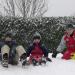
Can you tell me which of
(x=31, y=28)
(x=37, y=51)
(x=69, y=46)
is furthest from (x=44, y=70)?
(x=31, y=28)

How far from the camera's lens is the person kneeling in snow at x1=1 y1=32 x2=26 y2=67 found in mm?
6334

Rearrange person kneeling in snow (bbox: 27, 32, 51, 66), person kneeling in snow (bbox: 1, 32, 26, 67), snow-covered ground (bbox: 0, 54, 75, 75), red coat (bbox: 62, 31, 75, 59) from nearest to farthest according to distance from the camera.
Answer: snow-covered ground (bbox: 0, 54, 75, 75), person kneeling in snow (bbox: 1, 32, 26, 67), person kneeling in snow (bbox: 27, 32, 51, 66), red coat (bbox: 62, 31, 75, 59)

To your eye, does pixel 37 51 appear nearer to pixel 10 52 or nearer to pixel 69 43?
pixel 10 52

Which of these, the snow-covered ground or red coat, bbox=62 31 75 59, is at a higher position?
red coat, bbox=62 31 75 59

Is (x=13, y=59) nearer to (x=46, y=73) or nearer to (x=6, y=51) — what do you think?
(x=6, y=51)

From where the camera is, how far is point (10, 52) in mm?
6582

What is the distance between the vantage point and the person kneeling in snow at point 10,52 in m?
6.33

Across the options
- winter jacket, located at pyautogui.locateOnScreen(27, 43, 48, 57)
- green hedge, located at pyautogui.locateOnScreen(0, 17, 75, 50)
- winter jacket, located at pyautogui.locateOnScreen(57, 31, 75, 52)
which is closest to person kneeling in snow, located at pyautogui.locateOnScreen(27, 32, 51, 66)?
winter jacket, located at pyautogui.locateOnScreen(27, 43, 48, 57)

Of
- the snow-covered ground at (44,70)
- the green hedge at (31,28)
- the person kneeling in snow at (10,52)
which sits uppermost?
the green hedge at (31,28)

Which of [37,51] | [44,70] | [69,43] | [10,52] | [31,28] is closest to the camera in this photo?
[44,70]

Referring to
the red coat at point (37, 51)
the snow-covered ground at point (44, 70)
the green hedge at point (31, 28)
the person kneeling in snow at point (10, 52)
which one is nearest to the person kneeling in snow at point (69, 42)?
the snow-covered ground at point (44, 70)

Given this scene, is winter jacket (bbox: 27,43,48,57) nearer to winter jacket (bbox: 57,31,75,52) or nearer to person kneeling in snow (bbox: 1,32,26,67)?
person kneeling in snow (bbox: 1,32,26,67)

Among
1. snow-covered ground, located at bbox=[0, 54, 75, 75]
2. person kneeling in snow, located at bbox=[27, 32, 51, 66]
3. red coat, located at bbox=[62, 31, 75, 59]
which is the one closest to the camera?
snow-covered ground, located at bbox=[0, 54, 75, 75]

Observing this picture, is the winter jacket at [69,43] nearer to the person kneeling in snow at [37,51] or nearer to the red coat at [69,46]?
the red coat at [69,46]
